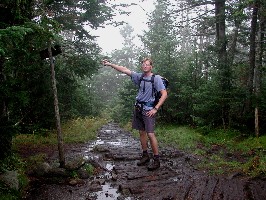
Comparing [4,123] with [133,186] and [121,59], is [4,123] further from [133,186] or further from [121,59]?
[121,59]

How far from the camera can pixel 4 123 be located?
18.7ft

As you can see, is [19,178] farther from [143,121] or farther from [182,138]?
[182,138]

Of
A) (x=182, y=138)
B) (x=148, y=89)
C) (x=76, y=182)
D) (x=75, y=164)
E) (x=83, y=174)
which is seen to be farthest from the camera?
(x=182, y=138)

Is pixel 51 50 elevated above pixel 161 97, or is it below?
above

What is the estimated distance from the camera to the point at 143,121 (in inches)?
280

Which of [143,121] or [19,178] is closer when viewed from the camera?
[19,178]

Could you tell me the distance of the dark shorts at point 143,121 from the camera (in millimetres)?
6852

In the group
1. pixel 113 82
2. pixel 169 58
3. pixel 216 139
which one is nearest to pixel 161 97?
pixel 216 139

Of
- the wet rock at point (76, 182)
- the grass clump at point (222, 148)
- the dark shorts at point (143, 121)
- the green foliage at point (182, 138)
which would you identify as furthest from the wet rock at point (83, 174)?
the green foliage at point (182, 138)

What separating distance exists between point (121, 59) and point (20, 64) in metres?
47.7

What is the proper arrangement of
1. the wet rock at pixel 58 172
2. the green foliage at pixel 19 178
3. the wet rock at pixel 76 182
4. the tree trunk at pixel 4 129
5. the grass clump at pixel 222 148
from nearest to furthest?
the green foliage at pixel 19 178, the tree trunk at pixel 4 129, the wet rock at pixel 76 182, the wet rock at pixel 58 172, the grass clump at pixel 222 148

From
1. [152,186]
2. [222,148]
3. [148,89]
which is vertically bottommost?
[222,148]

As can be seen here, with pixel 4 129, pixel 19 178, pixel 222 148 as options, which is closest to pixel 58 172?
pixel 19 178

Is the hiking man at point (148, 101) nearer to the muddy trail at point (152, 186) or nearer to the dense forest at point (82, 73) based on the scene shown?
the muddy trail at point (152, 186)
